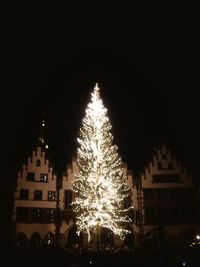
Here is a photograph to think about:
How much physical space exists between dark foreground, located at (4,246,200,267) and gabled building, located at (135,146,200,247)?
2398 centimetres

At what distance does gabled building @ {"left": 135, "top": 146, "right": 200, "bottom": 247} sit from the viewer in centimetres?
4000

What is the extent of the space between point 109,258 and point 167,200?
2656 cm

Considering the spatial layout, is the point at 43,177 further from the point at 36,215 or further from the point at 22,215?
the point at 22,215

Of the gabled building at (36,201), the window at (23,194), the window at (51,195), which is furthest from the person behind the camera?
the window at (51,195)

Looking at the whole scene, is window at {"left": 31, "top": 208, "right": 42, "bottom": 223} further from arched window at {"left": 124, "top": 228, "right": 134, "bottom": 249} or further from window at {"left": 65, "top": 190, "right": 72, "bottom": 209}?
arched window at {"left": 124, "top": 228, "right": 134, "bottom": 249}

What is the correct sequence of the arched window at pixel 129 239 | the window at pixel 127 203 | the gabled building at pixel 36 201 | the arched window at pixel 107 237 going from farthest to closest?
the window at pixel 127 203, the arched window at pixel 129 239, the arched window at pixel 107 237, the gabled building at pixel 36 201

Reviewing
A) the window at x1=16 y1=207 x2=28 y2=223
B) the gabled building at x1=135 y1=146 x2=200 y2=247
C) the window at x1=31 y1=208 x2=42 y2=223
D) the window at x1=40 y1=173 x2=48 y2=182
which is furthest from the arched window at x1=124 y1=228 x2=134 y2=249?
the window at x1=16 y1=207 x2=28 y2=223

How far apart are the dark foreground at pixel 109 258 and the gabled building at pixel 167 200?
23976 millimetres

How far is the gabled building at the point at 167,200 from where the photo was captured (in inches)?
1575

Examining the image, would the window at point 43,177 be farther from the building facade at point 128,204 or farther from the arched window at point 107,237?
the arched window at point 107,237

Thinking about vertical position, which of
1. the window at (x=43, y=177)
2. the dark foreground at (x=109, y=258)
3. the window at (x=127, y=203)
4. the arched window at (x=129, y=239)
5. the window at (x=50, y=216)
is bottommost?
the dark foreground at (x=109, y=258)

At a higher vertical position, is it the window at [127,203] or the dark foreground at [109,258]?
the window at [127,203]

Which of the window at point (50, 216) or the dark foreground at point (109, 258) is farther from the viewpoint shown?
the window at point (50, 216)

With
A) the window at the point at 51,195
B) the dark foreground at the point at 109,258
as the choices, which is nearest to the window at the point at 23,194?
the window at the point at 51,195
